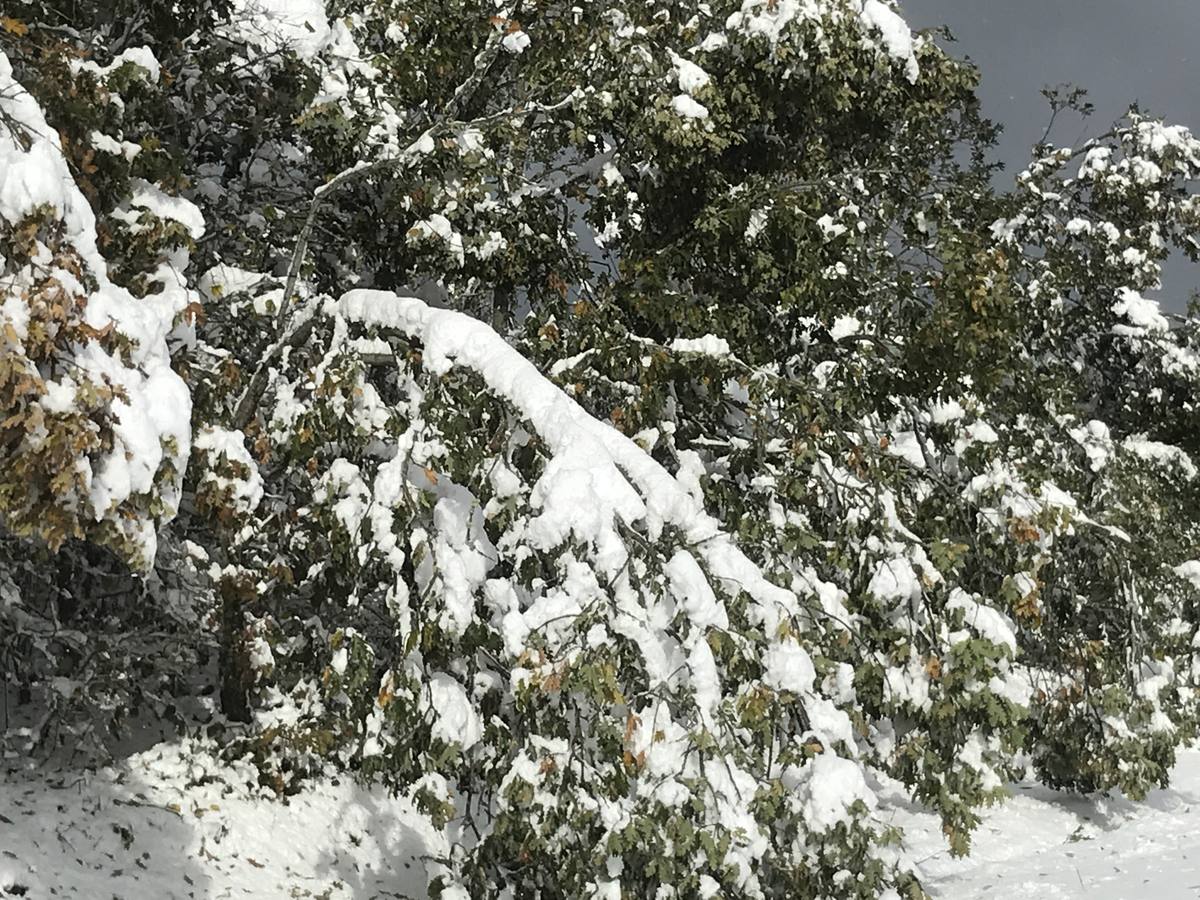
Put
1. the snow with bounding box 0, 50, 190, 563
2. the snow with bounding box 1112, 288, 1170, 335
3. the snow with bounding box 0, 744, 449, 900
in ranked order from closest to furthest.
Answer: the snow with bounding box 0, 50, 190, 563
the snow with bounding box 0, 744, 449, 900
the snow with bounding box 1112, 288, 1170, 335

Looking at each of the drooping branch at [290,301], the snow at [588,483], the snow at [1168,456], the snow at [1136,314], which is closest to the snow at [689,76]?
the drooping branch at [290,301]

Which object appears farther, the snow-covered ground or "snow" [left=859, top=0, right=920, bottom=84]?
"snow" [left=859, top=0, right=920, bottom=84]

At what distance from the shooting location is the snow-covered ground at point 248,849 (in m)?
6.47

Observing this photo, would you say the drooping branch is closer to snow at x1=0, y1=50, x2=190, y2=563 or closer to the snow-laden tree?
the snow-laden tree

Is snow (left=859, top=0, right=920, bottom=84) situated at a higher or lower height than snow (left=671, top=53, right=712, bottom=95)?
higher

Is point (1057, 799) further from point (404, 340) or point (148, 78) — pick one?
point (148, 78)

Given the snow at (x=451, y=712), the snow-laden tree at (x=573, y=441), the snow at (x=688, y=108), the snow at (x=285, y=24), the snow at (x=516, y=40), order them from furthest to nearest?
the snow at (x=516, y=40) < the snow at (x=285, y=24) < the snow at (x=688, y=108) < the snow at (x=451, y=712) < the snow-laden tree at (x=573, y=441)

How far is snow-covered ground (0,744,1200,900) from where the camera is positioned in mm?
6473

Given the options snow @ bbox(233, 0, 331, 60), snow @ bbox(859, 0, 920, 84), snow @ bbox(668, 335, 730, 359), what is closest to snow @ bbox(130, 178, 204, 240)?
snow @ bbox(233, 0, 331, 60)

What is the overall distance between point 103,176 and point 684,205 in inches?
180

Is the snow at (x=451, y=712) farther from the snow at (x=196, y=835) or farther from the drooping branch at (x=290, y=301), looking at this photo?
the drooping branch at (x=290, y=301)

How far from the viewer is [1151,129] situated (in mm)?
15320

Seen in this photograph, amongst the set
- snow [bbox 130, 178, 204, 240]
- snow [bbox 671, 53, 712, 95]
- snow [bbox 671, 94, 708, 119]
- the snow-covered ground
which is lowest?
the snow-covered ground

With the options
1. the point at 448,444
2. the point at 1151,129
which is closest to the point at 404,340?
the point at 448,444
